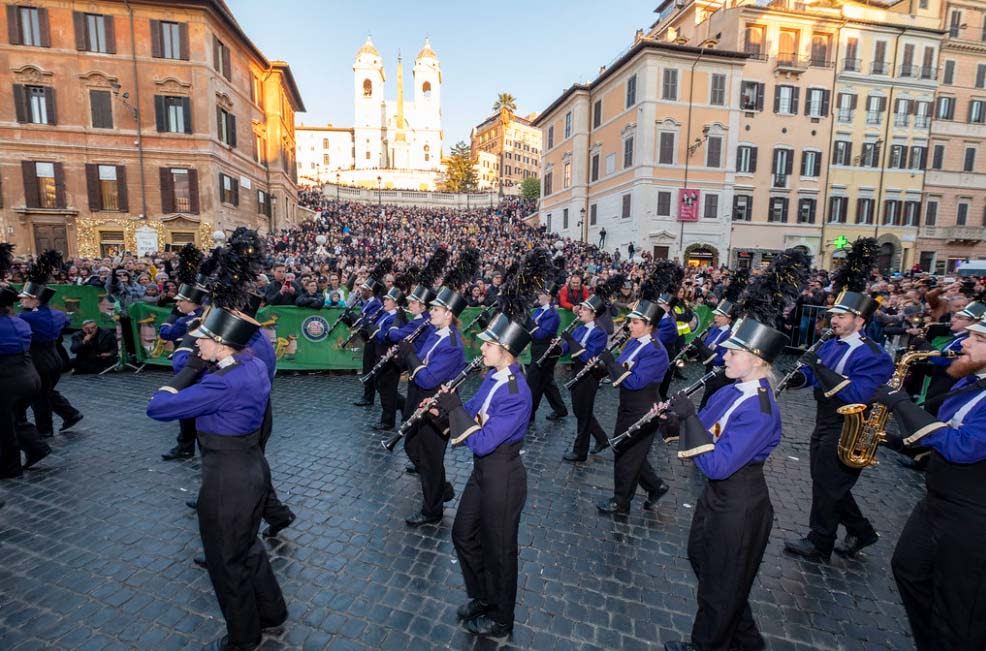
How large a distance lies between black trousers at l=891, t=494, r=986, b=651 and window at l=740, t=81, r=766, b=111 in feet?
117

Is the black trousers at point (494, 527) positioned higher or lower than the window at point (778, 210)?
lower

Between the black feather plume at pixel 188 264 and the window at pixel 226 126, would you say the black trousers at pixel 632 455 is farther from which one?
the window at pixel 226 126

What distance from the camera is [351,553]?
4.72 metres

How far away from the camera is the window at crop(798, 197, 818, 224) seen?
34031 mm

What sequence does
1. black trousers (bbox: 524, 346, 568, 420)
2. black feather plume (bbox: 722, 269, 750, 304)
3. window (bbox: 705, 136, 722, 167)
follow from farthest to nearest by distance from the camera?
1. window (bbox: 705, 136, 722, 167)
2. black feather plume (bbox: 722, 269, 750, 304)
3. black trousers (bbox: 524, 346, 568, 420)

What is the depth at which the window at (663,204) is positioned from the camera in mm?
31109

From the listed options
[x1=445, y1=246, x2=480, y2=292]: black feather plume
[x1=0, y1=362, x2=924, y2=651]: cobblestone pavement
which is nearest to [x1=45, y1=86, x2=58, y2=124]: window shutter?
[x1=0, y1=362, x2=924, y2=651]: cobblestone pavement

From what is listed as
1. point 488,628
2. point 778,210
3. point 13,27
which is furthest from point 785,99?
point 13,27

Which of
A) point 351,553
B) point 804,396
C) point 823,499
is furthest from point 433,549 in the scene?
point 804,396

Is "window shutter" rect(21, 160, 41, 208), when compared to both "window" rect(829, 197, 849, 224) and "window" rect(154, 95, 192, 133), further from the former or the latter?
"window" rect(829, 197, 849, 224)

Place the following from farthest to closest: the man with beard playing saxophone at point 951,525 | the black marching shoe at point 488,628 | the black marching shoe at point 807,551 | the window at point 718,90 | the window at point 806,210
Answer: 1. the window at point 806,210
2. the window at point 718,90
3. the black marching shoe at point 807,551
4. the black marching shoe at point 488,628
5. the man with beard playing saxophone at point 951,525

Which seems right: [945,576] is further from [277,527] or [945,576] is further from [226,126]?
[226,126]

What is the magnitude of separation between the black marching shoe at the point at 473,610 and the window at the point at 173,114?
3082 centimetres

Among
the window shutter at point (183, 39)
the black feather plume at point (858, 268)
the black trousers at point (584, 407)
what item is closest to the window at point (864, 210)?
the black feather plume at point (858, 268)
